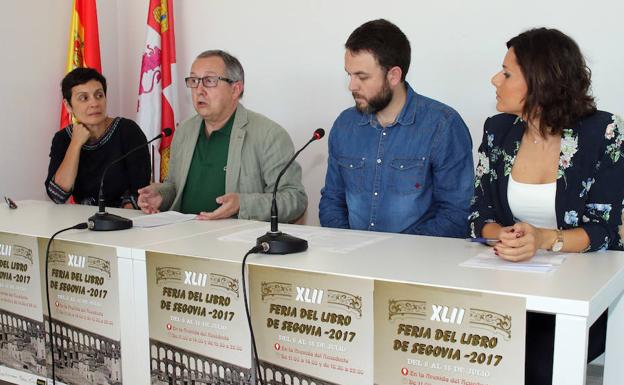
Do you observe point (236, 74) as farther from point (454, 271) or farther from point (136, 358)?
point (454, 271)

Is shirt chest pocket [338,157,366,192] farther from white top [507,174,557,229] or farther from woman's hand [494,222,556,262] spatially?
woman's hand [494,222,556,262]

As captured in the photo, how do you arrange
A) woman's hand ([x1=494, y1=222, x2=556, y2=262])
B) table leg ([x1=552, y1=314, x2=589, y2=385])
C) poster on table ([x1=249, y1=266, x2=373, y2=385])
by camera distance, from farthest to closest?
woman's hand ([x1=494, y1=222, x2=556, y2=262]) → poster on table ([x1=249, y1=266, x2=373, y2=385]) → table leg ([x1=552, y1=314, x2=589, y2=385])

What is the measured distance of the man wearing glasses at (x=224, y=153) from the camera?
8.43ft

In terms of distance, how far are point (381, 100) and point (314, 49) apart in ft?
4.15

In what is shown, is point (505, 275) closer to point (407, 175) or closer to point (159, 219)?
point (407, 175)

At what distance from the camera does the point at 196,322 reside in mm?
1570

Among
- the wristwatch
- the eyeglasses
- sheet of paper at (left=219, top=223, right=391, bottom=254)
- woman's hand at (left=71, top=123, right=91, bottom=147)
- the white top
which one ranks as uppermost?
the eyeglasses

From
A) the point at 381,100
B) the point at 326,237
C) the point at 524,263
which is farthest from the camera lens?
the point at 381,100

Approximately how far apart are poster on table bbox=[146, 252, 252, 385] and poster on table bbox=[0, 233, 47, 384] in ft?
1.45

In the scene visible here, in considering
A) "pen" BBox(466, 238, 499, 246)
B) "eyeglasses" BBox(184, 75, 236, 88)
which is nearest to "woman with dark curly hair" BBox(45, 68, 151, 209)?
A: "eyeglasses" BBox(184, 75, 236, 88)

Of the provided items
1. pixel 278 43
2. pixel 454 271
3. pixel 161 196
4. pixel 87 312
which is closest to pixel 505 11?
pixel 278 43

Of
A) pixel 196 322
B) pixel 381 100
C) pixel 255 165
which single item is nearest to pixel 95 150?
pixel 255 165

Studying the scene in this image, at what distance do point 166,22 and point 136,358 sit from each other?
2546 millimetres

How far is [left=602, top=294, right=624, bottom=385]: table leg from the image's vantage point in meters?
1.49
